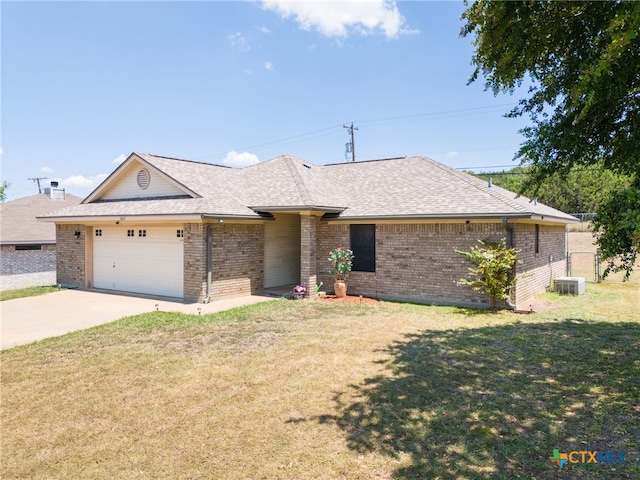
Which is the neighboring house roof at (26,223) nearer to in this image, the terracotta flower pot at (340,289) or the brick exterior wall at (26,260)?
the brick exterior wall at (26,260)

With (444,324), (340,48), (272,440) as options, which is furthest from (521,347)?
(340,48)

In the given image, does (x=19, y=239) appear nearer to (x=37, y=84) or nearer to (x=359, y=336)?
(x=37, y=84)

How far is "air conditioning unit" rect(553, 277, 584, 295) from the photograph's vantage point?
14.1 metres

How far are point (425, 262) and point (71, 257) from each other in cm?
1498

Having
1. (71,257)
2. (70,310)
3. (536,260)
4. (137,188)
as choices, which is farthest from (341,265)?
(71,257)

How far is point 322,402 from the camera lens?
17.3 feet

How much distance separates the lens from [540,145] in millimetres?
6609

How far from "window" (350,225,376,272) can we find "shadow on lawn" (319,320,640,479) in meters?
5.92

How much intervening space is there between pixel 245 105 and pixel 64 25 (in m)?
10.6

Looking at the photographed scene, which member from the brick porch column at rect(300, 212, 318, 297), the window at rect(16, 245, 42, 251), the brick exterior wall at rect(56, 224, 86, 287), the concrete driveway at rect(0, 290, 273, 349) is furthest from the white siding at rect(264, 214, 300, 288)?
the window at rect(16, 245, 42, 251)

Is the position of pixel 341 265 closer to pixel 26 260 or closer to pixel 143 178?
pixel 143 178

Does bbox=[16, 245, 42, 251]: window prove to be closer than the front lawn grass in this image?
No

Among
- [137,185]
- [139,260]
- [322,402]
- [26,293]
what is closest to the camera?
[322,402]

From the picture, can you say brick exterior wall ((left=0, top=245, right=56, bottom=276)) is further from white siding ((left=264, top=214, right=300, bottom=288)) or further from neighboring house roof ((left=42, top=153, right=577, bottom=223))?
white siding ((left=264, top=214, right=300, bottom=288))
